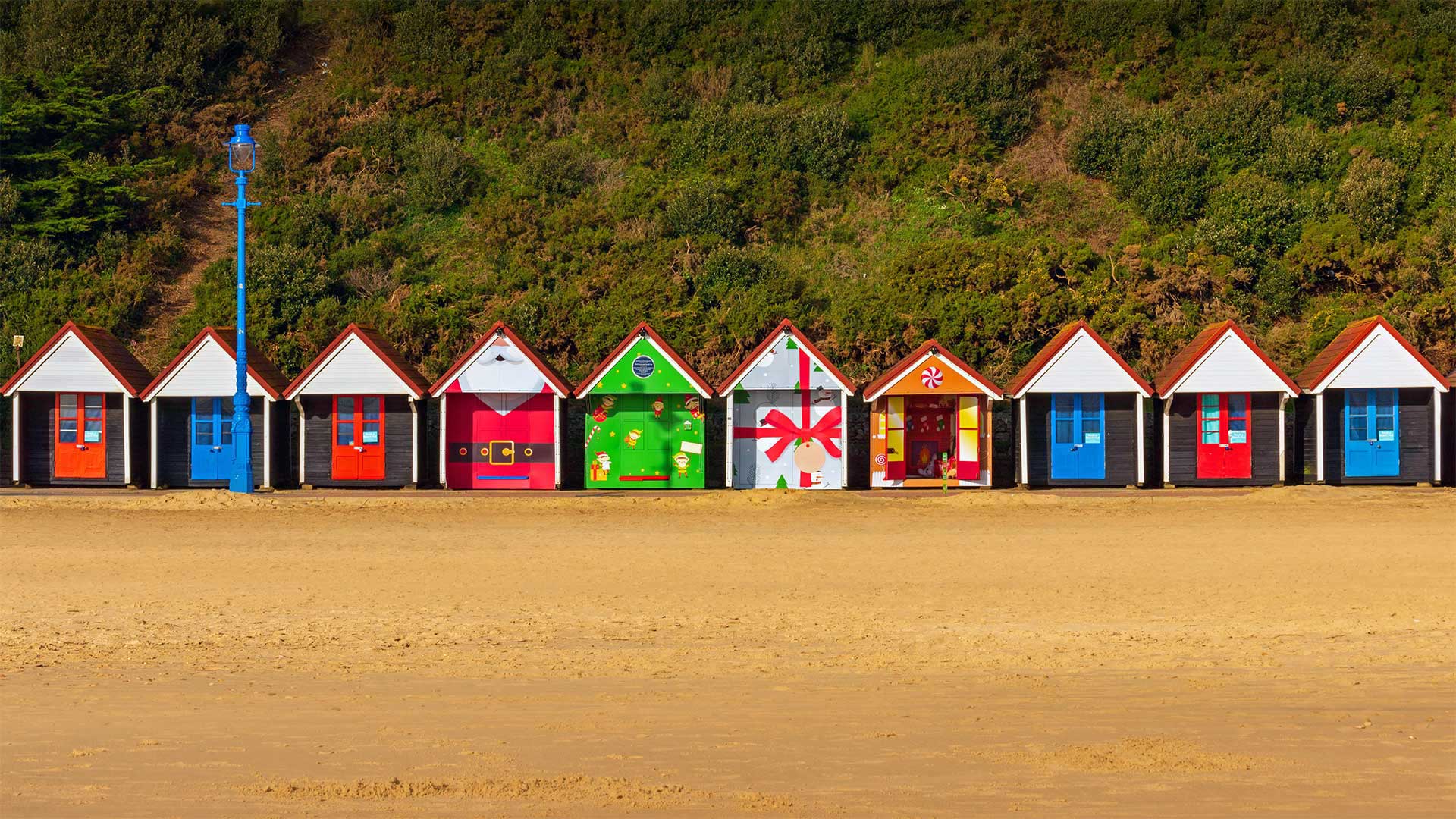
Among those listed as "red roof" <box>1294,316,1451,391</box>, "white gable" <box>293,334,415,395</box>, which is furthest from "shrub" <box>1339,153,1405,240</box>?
"white gable" <box>293,334,415,395</box>

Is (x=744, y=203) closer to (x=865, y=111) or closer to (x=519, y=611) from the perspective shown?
(x=865, y=111)

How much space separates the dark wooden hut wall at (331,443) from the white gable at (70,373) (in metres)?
3.56

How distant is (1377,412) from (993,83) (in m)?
25.3

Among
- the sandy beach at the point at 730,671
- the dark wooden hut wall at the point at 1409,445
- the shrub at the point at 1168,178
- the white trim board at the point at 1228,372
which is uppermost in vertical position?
the shrub at the point at 1168,178

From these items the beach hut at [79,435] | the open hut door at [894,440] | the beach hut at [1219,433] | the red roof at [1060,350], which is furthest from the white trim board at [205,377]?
the beach hut at [1219,433]

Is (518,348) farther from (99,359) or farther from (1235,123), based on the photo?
(1235,123)

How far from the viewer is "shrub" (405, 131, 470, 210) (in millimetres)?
46031

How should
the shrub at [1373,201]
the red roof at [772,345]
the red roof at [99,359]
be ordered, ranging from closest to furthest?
the red roof at [772,345]
the red roof at [99,359]
the shrub at [1373,201]

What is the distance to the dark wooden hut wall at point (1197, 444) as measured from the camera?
1050 inches

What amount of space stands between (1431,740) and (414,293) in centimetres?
3528

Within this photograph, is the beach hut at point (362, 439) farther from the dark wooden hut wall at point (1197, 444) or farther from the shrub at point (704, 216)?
the shrub at point (704, 216)

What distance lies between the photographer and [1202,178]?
4412cm

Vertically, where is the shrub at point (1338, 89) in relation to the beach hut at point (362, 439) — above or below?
above

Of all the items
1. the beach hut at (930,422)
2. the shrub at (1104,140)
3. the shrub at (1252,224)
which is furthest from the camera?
the shrub at (1104,140)
